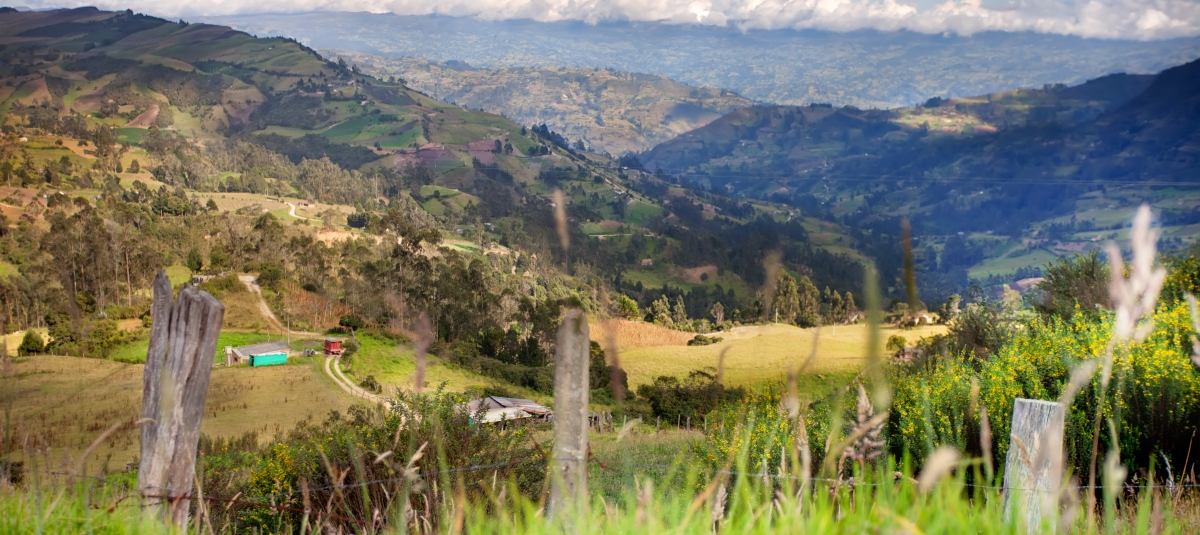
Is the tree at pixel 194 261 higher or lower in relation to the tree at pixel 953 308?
lower

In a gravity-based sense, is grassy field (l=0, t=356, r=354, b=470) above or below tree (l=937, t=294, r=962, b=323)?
below

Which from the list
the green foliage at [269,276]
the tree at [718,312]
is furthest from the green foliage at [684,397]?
the tree at [718,312]

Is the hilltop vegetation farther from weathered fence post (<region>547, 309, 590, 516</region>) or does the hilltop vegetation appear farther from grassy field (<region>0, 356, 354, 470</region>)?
weathered fence post (<region>547, 309, 590, 516</region>)

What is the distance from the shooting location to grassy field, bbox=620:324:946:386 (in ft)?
89.5

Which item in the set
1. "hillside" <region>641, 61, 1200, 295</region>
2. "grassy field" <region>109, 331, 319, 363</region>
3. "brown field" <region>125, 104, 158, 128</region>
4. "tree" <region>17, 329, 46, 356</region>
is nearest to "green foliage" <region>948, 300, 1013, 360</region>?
"grassy field" <region>109, 331, 319, 363</region>

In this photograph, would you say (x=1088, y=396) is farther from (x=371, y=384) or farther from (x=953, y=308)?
(x=371, y=384)

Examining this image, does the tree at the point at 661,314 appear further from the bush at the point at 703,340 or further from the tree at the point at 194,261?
the tree at the point at 194,261

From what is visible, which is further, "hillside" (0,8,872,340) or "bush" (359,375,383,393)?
"hillside" (0,8,872,340)

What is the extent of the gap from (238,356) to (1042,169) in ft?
672

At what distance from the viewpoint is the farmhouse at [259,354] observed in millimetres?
29500

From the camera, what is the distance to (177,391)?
2.47m

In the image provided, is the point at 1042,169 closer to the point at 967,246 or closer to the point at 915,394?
the point at 967,246

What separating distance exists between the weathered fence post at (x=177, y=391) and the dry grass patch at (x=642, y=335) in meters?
35.7

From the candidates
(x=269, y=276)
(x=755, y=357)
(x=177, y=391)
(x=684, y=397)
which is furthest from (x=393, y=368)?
(x=177, y=391)
